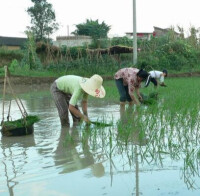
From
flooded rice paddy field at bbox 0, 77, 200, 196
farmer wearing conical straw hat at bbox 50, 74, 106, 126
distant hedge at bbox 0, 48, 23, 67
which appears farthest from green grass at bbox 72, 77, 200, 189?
distant hedge at bbox 0, 48, 23, 67

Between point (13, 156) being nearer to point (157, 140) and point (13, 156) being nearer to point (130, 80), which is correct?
point (157, 140)

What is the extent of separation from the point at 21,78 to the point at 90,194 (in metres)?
14.2

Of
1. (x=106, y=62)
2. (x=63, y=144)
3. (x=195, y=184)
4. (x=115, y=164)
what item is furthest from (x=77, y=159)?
(x=106, y=62)

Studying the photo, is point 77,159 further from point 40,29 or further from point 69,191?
point 40,29

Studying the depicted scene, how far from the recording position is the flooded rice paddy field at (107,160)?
3020 millimetres

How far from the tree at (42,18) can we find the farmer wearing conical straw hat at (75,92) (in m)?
26.4

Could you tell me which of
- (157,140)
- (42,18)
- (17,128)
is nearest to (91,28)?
(42,18)

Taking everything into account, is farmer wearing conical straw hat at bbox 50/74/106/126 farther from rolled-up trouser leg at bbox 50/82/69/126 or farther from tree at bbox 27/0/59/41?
tree at bbox 27/0/59/41

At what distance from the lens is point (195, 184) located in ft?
9.80

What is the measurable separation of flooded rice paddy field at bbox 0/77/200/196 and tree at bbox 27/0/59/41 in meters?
26.9

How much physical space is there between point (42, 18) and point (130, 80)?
1034 inches

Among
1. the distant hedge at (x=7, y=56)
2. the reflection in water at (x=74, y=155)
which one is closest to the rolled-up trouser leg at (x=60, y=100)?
the reflection in water at (x=74, y=155)

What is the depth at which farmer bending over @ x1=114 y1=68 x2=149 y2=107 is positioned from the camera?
6.59 metres

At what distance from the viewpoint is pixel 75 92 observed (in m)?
5.10
